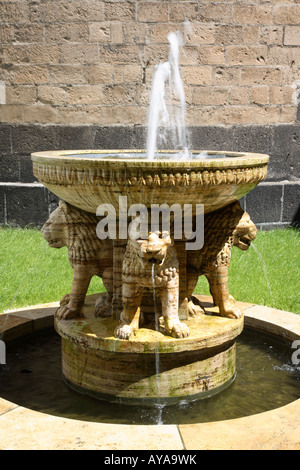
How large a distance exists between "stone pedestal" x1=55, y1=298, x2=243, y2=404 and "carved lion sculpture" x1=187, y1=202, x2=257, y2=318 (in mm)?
223

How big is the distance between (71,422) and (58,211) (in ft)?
4.82

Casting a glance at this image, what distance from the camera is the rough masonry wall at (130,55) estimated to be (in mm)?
8086

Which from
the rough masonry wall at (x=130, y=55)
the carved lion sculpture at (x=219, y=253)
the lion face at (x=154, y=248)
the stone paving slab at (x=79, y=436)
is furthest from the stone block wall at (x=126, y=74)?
the stone paving slab at (x=79, y=436)

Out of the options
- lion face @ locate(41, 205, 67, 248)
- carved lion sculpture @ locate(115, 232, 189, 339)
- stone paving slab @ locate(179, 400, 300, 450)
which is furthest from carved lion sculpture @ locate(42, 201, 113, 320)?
stone paving slab @ locate(179, 400, 300, 450)

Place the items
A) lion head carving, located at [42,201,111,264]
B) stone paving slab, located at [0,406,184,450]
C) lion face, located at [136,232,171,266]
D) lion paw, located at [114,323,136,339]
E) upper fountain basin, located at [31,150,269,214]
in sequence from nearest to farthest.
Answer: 1. stone paving slab, located at [0,406,184,450]
2. upper fountain basin, located at [31,150,269,214]
3. lion face, located at [136,232,171,266]
4. lion paw, located at [114,323,136,339]
5. lion head carving, located at [42,201,111,264]

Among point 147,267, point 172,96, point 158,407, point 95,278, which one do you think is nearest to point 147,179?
point 147,267

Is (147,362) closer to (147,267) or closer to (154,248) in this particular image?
(147,267)

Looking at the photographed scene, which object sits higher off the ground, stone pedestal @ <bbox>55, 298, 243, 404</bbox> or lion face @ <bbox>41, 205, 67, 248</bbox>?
lion face @ <bbox>41, 205, 67, 248</bbox>

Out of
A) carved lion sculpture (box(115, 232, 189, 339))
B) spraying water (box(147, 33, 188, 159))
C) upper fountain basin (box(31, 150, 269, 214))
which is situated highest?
spraying water (box(147, 33, 188, 159))

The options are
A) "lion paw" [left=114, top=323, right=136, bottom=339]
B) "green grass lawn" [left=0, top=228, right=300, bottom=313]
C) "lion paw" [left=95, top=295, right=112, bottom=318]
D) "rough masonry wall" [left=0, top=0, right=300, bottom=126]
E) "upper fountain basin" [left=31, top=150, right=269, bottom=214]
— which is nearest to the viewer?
"upper fountain basin" [left=31, top=150, right=269, bottom=214]

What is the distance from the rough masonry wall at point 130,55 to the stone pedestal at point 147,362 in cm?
535

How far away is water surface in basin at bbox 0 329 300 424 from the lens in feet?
10.2

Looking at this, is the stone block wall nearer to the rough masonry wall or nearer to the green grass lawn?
the rough masonry wall
